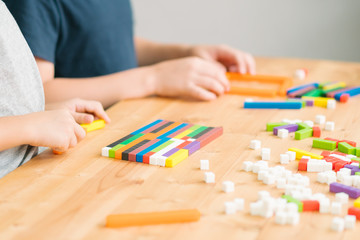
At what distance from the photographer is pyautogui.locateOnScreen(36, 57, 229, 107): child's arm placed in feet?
4.14

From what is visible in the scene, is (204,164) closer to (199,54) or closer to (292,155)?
(292,155)

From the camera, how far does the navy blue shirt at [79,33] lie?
1193 millimetres

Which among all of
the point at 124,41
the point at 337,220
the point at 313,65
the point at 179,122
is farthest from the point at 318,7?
the point at 337,220

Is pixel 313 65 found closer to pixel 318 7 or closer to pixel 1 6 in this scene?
pixel 1 6

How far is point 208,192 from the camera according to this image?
2.47ft

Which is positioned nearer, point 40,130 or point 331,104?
point 40,130

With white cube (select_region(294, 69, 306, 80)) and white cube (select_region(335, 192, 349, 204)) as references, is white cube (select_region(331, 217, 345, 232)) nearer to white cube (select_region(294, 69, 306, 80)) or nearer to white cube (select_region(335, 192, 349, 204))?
white cube (select_region(335, 192, 349, 204))

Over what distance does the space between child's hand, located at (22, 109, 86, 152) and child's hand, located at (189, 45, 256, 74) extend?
68 cm

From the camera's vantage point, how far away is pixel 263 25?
2.87 m

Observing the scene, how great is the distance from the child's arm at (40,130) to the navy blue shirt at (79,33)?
342 millimetres

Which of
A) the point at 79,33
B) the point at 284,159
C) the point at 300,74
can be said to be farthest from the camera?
the point at 300,74

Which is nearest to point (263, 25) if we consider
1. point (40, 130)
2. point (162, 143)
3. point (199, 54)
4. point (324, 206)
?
point (199, 54)

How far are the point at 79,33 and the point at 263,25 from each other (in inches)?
67.2

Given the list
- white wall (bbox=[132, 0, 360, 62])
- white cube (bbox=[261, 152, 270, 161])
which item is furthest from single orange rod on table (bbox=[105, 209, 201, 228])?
white wall (bbox=[132, 0, 360, 62])
